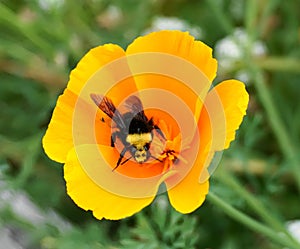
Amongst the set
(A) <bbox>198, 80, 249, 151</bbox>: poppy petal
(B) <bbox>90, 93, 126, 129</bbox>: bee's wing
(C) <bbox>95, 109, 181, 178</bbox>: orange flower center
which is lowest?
(C) <bbox>95, 109, 181, 178</bbox>: orange flower center

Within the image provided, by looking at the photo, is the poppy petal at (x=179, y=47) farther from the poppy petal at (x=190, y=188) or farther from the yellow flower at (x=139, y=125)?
the poppy petal at (x=190, y=188)

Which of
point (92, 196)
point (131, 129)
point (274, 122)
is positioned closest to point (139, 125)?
point (131, 129)

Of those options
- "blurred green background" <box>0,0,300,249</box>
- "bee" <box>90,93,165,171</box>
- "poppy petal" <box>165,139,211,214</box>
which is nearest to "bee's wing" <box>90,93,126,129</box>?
"bee" <box>90,93,165,171</box>

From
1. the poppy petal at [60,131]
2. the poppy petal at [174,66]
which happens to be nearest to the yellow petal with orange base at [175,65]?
the poppy petal at [174,66]

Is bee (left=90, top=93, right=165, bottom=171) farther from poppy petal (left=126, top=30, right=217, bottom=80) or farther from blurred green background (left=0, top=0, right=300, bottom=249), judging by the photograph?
blurred green background (left=0, top=0, right=300, bottom=249)

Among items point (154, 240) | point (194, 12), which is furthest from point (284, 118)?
point (154, 240)

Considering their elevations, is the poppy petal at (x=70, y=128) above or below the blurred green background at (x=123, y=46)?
above

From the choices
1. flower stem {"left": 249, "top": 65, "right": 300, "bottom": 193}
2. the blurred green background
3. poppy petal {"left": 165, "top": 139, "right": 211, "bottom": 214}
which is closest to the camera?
poppy petal {"left": 165, "top": 139, "right": 211, "bottom": 214}

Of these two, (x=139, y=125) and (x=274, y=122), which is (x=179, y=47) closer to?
(x=139, y=125)
